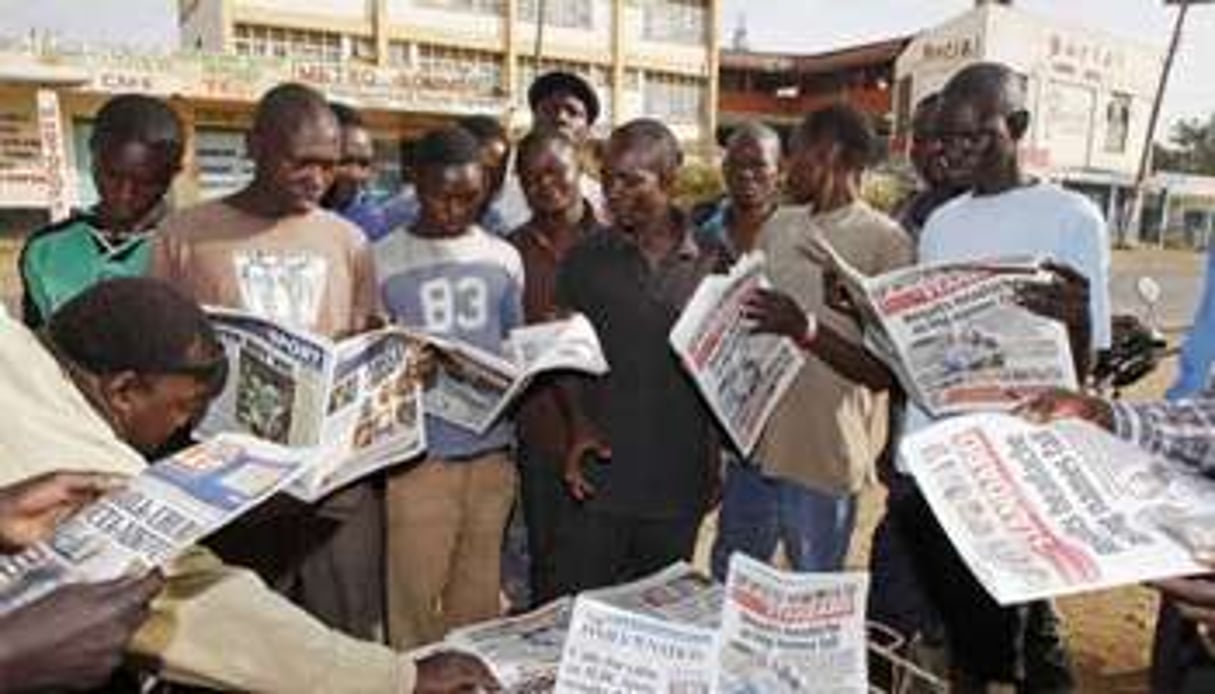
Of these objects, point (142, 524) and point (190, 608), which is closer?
point (142, 524)

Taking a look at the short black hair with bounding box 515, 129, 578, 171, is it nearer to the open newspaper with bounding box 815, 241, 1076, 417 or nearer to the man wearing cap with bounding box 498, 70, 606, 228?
the man wearing cap with bounding box 498, 70, 606, 228

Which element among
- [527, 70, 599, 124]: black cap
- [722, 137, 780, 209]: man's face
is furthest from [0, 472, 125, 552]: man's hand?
[527, 70, 599, 124]: black cap

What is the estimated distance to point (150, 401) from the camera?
5.85 ft

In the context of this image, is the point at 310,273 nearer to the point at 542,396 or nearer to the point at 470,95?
the point at 542,396

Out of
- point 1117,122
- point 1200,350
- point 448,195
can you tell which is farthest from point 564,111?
point 1117,122

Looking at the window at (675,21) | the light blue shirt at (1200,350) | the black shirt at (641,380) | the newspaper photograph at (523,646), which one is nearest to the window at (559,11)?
the window at (675,21)

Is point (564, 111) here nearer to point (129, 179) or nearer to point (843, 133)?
point (843, 133)

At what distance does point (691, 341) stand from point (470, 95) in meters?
28.6

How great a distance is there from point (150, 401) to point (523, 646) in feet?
3.03

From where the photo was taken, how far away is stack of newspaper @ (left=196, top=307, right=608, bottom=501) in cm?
243

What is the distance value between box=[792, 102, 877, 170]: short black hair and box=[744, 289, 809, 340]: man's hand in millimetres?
503

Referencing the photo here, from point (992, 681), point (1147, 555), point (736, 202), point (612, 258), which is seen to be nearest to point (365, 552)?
point (612, 258)

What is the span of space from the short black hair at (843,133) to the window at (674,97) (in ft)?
117

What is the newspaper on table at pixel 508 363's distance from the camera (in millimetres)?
2707
